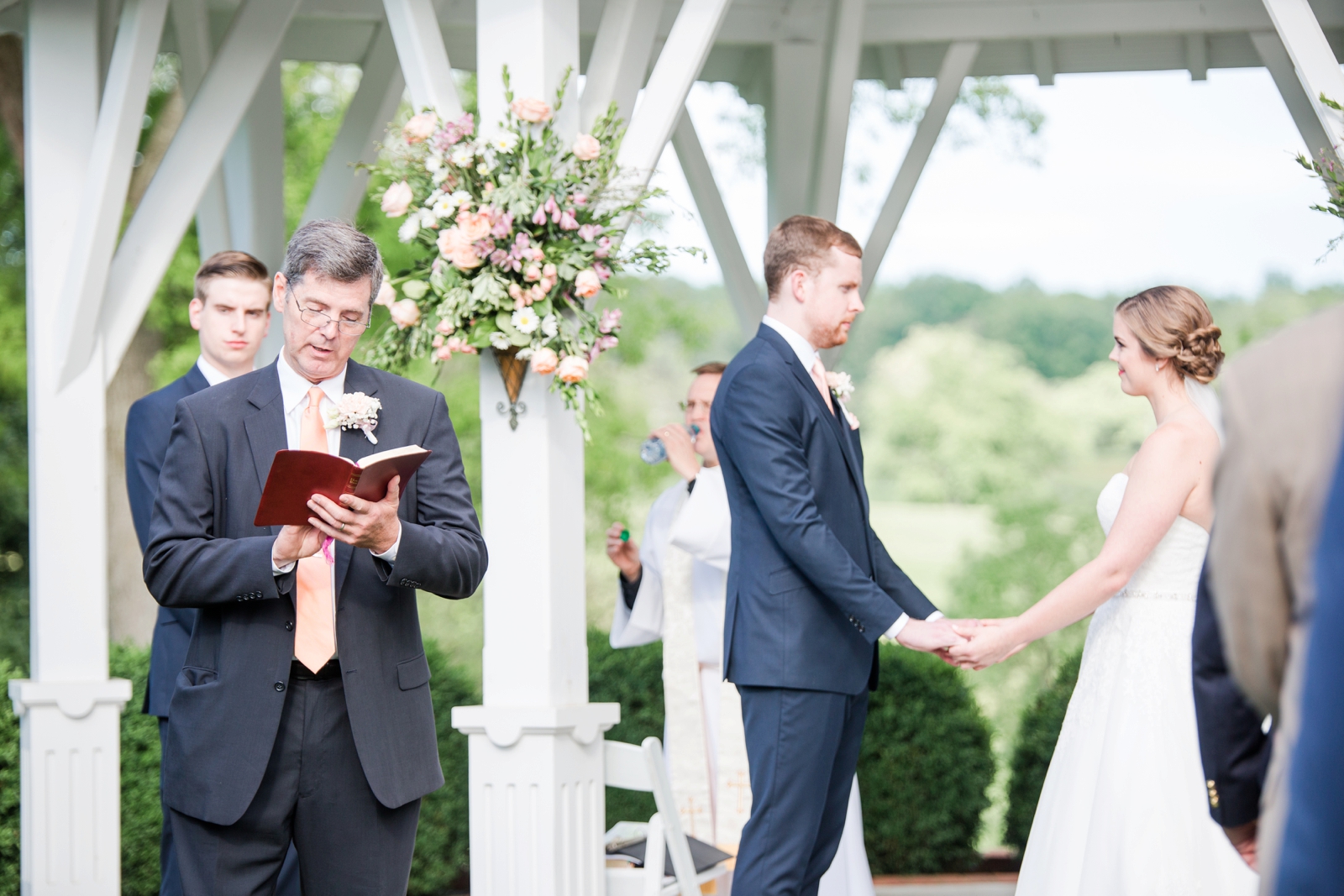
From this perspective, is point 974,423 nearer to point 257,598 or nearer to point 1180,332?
point 1180,332

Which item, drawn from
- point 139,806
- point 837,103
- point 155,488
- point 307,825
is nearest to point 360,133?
point 837,103

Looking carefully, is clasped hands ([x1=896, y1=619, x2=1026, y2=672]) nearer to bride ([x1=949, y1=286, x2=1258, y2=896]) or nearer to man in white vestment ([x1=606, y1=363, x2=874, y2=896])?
bride ([x1=949, y1=286, x2=1258, y2=896])

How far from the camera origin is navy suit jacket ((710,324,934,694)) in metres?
3.35

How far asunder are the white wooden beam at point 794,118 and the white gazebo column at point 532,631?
2.84 m

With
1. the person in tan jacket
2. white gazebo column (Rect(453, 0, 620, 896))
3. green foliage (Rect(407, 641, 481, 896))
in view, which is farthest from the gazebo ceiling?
the person in tan jacket

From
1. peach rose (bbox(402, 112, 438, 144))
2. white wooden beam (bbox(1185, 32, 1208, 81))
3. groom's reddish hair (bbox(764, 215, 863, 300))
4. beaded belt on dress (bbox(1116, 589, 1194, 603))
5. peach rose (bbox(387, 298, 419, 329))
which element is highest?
white wooden beam (bbox(1185, 32, 1208, 81))

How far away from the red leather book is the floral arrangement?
1445 mm

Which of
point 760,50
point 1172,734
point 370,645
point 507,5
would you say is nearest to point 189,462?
point 370,645

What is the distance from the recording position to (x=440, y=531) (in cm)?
254

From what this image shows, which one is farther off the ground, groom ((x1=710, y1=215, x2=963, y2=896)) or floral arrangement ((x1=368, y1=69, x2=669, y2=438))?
floral arrangement ((x1=368, y1=69, x2=669, y2=438))

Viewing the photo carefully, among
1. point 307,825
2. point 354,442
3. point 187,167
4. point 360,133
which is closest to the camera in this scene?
point 307,825

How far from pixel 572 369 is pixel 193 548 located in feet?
4.89

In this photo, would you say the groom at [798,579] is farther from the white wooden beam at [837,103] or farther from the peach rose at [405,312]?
the white wooden beam at [837,103]

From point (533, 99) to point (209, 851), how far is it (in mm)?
2268
